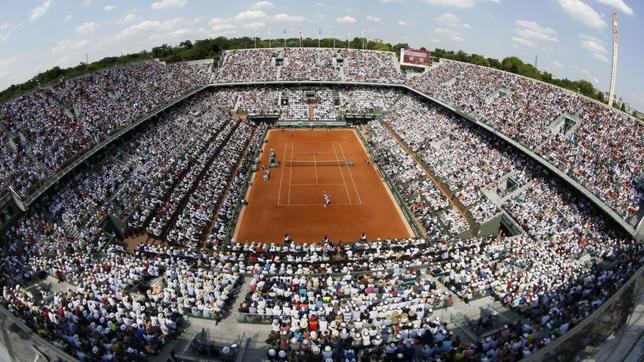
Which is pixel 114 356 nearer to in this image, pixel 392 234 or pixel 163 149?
pixel 392 234

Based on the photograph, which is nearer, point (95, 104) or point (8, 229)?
point (8, 229)

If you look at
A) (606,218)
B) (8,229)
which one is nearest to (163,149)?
(8,229)

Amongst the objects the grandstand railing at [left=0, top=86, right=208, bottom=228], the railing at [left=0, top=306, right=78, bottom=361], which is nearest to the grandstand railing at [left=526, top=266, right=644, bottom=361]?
the railing at [left=0, top=306, right=78, bottom=361]

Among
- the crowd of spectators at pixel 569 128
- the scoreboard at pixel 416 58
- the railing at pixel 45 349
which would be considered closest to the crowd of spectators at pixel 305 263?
the crowd of spectators at pixel 569 128

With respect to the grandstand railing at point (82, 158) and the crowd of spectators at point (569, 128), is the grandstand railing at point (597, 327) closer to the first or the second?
the crowd of spectators at point (569, 128)

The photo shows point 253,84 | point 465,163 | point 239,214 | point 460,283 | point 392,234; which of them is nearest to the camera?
point 460,283
